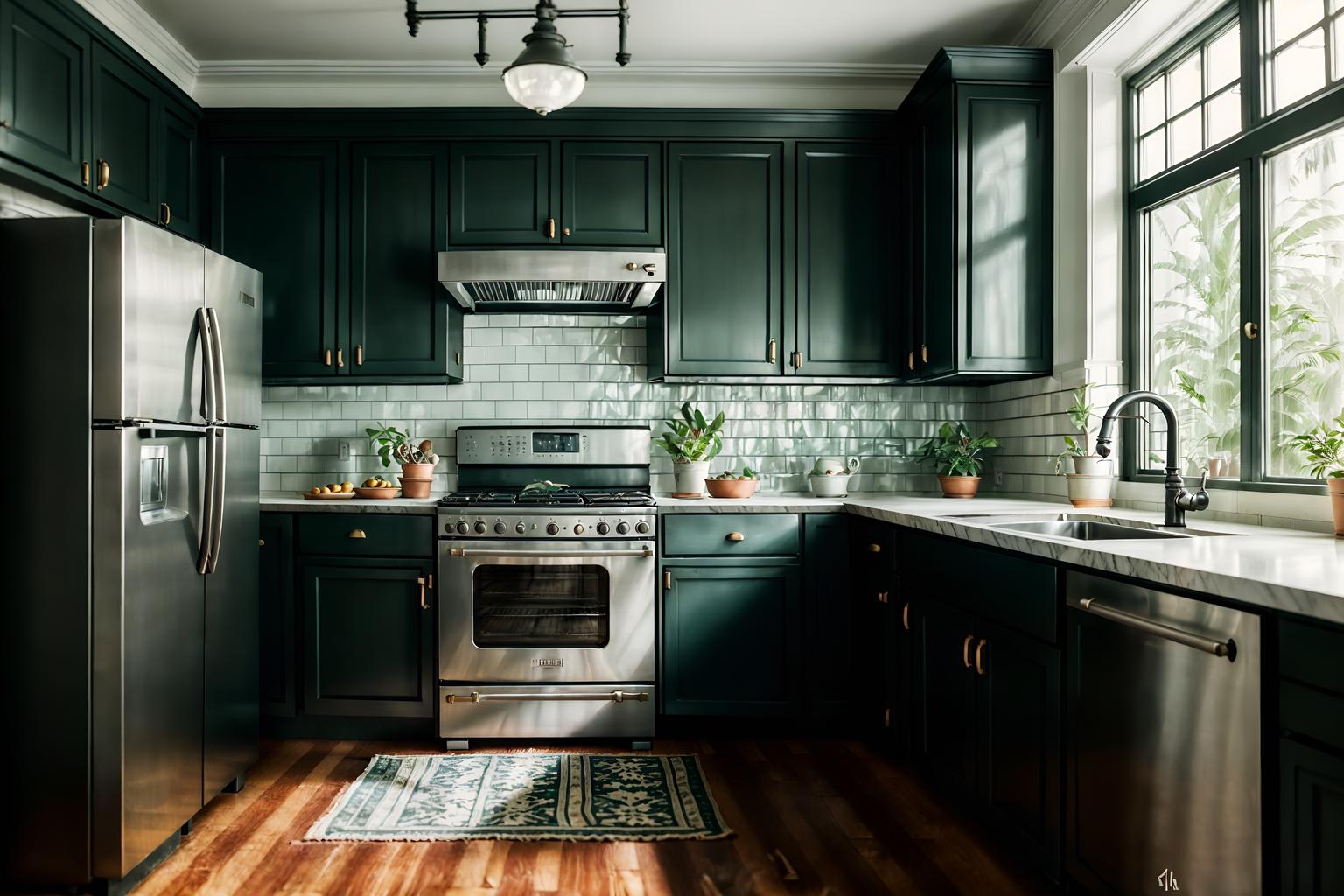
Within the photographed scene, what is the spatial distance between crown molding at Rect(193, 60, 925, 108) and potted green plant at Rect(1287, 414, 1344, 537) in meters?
2.26

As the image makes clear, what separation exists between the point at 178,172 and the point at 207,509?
5.44 ft

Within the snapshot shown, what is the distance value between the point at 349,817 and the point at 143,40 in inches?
114

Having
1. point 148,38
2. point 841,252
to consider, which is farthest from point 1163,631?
point 148,38

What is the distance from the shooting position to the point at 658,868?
224cm

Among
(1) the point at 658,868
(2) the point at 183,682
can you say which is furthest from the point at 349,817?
(1) the point at 658,868

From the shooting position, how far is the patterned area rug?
243 cm

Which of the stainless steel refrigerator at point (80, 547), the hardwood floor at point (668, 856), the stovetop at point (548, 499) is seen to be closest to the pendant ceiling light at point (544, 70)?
the stainless steel refrigerator at point (80, 547)

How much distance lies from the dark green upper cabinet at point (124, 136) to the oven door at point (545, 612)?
1.62m

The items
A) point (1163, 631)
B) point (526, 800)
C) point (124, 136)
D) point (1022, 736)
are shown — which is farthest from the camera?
point (124, 136)

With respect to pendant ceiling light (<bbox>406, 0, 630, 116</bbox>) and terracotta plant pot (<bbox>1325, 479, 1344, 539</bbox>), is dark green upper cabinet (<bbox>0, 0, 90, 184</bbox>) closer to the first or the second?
pendant ceiling light (<bbox>406, 0, 630, 116</bbox>)

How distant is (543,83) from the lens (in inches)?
92.4

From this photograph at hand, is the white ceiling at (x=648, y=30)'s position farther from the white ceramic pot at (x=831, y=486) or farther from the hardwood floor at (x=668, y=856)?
the hardwood floor at (x=668, y=856)

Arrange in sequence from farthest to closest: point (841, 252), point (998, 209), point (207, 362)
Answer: point (841, 252) < point (998, 209) < point (207, 362)

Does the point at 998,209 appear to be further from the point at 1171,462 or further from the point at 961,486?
the point at 1171,462
